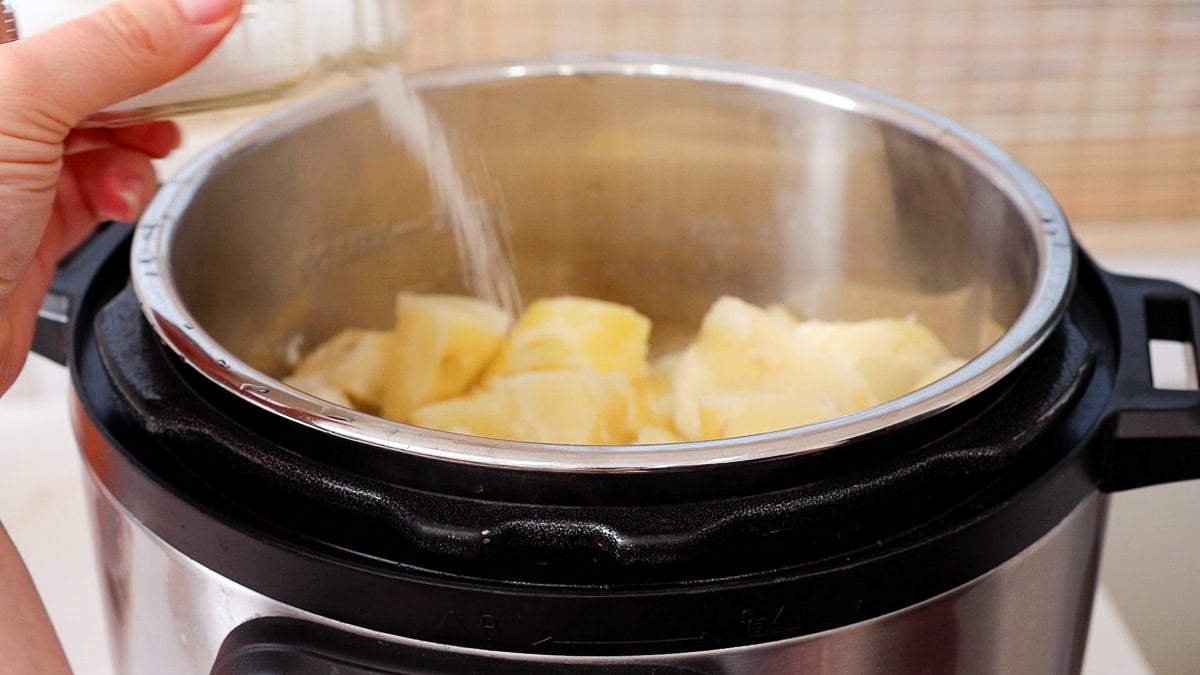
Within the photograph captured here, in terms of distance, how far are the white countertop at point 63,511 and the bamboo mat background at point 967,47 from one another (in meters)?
0.19

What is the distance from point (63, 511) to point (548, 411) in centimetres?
77

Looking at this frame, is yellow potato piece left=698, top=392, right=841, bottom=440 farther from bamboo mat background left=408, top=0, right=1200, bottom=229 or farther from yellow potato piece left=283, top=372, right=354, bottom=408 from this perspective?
bamboo mat background left=408, top=0, right=1200, bottom=229

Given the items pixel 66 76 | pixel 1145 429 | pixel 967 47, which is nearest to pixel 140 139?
pixel 66 76

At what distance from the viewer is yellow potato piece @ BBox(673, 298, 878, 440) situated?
802 mm

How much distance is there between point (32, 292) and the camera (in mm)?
808

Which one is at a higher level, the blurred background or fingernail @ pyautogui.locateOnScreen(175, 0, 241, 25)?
fingernail @ pyautogui.locateOnScreen(175, 0, 241, 25)

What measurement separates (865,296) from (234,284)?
1.67ft

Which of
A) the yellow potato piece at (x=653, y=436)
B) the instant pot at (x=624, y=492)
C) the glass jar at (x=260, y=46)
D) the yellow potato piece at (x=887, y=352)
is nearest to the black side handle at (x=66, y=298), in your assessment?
the instant pot at (x=624, y=492)

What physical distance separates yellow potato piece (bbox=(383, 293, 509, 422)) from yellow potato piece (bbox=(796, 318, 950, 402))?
0.26 meters

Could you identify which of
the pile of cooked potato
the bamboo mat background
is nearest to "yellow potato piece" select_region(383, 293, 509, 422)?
the pile of cooked potato

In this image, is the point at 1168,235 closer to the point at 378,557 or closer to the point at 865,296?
the point at 865,296

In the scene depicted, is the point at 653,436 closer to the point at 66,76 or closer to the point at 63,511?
the point at 66,76

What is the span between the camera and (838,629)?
0.52 metres

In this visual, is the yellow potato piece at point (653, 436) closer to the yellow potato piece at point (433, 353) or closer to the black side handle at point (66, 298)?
the yellow potato piece at point (433, 353)
